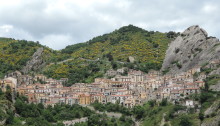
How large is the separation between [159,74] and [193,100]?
27737 mm

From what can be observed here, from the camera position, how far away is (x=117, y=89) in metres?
85.1

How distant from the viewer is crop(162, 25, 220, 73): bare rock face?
289 ft

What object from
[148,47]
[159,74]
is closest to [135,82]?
[159,74]

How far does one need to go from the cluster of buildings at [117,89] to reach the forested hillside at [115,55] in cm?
999

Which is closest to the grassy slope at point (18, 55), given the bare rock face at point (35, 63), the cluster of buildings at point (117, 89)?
the bare rock face at point (35, 63)

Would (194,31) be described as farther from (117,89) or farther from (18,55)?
(18,55)

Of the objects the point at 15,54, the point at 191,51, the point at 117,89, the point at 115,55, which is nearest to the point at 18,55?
the point at 15,54

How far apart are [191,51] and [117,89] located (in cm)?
2543

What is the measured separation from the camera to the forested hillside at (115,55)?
10344 cm

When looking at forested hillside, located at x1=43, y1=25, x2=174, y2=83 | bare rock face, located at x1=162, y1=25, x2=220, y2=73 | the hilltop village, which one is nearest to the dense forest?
forested hillside, located at x1=43, y1=25, x2=174, y2=83

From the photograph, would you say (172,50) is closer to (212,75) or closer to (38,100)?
(212,75)

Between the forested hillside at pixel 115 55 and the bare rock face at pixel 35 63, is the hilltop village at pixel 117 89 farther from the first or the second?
the bare rock face at pixel 35 63

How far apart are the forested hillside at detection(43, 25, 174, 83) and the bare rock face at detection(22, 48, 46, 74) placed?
4.20 m

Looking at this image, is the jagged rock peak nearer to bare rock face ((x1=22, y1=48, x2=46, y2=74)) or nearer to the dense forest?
the dense forest
